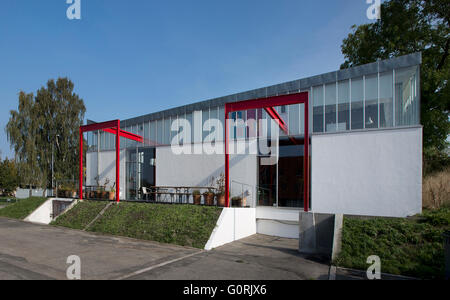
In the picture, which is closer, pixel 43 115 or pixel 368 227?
pixel 368 227

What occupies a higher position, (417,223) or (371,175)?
(371,175)

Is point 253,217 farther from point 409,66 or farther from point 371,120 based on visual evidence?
point 409,66

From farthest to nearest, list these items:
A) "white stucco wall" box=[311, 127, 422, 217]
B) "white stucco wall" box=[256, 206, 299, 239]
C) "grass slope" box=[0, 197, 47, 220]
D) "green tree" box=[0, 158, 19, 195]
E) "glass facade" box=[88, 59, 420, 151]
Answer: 1. "green tree" box=[0, 158, 19, 195]
2. "grass slope" box=[0, 197, 47, 220]
3. "white stucco wall" box=[256, 206, 299, 239]
4. "glass facade" box=[88, 59, 420, 151]
5. "white stucco wall" box=[311, 127, 422, 217]

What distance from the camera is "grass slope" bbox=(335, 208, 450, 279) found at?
253 inches

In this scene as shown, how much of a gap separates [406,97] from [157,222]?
432 inches

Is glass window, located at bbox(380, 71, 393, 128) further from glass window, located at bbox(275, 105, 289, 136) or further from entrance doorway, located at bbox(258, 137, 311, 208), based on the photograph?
glass window, located at bbox(275, 105, 289, 136)

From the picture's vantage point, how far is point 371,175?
10820 mm

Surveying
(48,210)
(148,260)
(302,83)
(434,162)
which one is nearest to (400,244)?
(148,260)

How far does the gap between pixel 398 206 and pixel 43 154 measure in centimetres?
2896

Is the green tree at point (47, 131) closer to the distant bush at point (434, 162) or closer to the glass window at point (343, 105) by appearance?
the glass window at point (343, 105)

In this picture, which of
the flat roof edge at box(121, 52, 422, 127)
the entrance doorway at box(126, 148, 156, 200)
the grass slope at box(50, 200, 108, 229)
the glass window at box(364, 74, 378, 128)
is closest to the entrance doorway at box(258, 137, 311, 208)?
the flat roof edge at box(121, 52, 422, 127)

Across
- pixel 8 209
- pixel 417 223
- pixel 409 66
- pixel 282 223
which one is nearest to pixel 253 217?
pixel 282 223

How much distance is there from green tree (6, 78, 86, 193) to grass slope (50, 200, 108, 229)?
1212 cm
